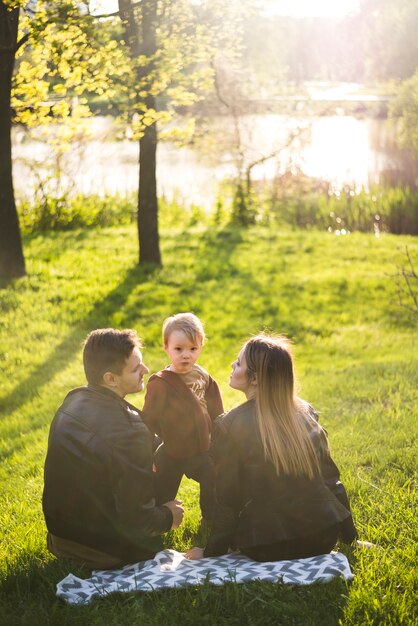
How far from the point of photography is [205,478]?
382cm

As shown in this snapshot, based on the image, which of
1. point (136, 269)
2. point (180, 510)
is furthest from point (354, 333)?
point (180, 510)

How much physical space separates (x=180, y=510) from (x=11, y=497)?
1.75 meters

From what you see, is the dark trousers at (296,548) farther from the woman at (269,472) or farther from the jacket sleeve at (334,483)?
the jacket sleeve at (334,483)

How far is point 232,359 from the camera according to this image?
8391 mm

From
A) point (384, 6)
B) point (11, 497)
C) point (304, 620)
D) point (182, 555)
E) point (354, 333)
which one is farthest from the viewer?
point (384, 6)

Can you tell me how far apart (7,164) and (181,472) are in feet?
23.1

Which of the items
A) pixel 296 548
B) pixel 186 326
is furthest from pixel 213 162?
pixel 296 548

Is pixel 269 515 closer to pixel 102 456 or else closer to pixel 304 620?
pixel 304 620

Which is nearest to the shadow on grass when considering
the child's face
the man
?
the child's face

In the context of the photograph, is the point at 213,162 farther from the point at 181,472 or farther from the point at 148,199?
the point at 181,472

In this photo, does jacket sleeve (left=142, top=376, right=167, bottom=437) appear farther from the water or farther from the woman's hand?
the water

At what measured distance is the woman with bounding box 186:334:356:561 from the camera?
10.7 ft

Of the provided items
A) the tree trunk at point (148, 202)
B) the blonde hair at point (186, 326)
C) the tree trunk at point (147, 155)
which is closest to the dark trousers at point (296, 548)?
the blonde hair at point (186, 326)

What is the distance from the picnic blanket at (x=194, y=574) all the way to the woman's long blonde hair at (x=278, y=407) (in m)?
0.41
